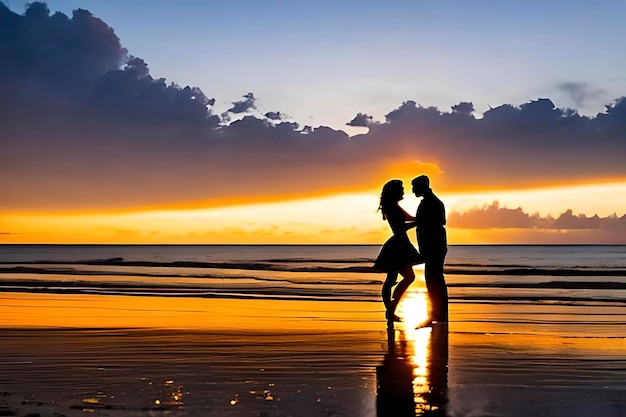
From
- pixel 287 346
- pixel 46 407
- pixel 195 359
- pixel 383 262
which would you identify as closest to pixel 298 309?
pixel 383 262

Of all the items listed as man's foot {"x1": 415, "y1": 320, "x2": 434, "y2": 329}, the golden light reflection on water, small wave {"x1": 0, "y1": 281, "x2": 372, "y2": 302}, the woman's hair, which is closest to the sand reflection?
the golden light reflection on water

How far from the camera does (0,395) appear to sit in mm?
5859

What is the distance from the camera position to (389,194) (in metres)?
11.8

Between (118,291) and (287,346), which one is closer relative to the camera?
(287,346)

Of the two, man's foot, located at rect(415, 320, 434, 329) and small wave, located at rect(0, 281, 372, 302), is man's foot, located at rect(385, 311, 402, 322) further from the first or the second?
small wave, located at rect(0, 281, 372, 302)

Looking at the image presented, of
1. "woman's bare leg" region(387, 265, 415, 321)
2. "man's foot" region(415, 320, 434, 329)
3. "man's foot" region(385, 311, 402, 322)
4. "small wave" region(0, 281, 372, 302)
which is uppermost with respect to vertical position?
"woman's bare leg" region(387, 265, 415, 321)

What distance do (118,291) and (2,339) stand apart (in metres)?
13.6

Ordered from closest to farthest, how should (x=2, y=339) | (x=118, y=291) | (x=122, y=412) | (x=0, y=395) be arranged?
1. (x=122, y=412)
2. (x=0, y=395)
3. (x=2, y=339)
4. (x=118, y=291)

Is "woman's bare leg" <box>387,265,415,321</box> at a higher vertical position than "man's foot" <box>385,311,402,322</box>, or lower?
higher

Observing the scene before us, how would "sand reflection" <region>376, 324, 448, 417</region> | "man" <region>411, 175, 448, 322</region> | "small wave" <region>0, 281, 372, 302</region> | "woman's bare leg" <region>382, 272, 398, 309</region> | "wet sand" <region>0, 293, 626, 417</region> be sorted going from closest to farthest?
1. "sand reflection" <region>376, 324, 448, 417</region>
2. "wet sand" <region>0, 293, 626, 417</region>
3. "man" <region>411, 175, 448, 322</region>
4. "woman's bare leg" <region>382, 272, 398, 309</region>
5. "small wave" <region>0, 281, 372, 302</region>

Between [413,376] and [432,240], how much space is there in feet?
Answer: 15.6

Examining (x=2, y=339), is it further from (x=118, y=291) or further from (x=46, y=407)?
(x=118, y=291)

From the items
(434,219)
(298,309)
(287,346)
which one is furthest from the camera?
(298,309)

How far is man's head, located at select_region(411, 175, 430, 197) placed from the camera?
11562 millimetres
